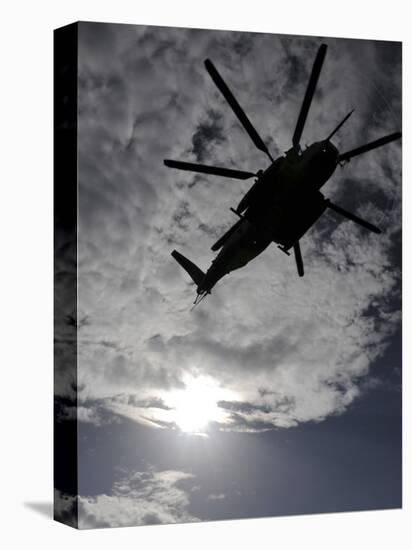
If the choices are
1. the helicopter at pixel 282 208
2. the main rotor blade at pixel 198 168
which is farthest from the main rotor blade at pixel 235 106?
the main rotor blade at pixel 198 168

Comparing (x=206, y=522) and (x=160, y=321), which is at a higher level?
(x=160, y=321)

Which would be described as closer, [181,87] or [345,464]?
[181,87]

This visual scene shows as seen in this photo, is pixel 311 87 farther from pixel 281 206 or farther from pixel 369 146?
pixel 281 206

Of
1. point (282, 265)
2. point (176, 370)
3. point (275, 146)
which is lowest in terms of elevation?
point (176, 370)

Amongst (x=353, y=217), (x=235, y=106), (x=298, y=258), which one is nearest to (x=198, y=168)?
(x=235, y=106)

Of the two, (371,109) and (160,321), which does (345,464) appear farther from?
(371,109)

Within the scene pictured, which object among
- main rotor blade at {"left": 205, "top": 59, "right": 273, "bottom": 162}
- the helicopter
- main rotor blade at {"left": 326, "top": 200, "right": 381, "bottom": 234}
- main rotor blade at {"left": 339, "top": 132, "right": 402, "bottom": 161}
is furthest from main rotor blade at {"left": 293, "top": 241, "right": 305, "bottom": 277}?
main rotor blade at {"left": 205, "top": 59, "right": 273, "bottom": 162}

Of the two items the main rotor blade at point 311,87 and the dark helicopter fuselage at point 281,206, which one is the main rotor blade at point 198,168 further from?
the main rotor blade at point 311,87

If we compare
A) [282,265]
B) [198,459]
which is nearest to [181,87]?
[282,265]
